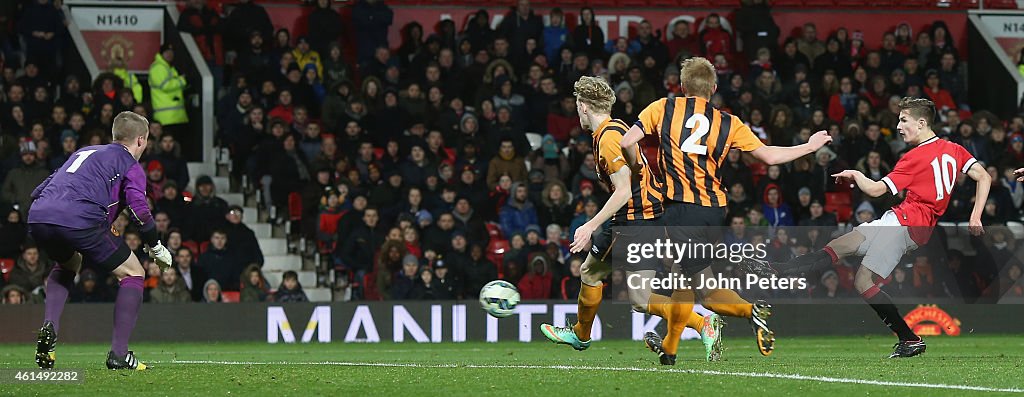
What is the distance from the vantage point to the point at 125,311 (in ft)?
29.9

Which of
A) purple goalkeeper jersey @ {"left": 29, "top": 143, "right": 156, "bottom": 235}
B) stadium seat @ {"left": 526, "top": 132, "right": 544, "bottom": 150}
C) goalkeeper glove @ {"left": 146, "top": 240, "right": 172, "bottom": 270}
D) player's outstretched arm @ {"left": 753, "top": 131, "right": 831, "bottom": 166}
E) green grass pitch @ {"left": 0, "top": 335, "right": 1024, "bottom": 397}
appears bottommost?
green grass pitch @ {"left": 0, "top": 335, "right": 1024, "bottom": 397}

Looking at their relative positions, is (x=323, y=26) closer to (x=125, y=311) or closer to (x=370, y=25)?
(x=370, y=25)

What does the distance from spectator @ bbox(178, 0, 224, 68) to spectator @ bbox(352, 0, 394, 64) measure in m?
1.88

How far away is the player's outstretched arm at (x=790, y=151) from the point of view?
8766 millimetres

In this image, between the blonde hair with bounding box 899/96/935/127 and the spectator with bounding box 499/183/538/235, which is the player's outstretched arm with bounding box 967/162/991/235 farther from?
the spectator with bounding box 499/183/538/235

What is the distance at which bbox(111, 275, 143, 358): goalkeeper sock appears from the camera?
9.12 meters

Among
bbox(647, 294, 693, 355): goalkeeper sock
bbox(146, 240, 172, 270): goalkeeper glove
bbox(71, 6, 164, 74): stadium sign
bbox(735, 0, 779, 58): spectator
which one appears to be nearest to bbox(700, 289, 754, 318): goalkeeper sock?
bbox(647, 294, 693, 355): goalkeeper sock

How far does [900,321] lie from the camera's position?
10836 mm

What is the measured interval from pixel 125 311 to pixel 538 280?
850cm

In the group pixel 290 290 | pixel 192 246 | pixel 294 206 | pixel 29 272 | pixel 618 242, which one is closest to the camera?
pixel 618 242

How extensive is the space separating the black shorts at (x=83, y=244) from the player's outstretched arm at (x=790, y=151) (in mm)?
3834

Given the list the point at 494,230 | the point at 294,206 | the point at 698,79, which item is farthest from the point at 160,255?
the point at 294,206

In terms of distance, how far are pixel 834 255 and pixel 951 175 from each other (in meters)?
1.13

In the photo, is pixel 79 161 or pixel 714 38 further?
pixel 714 38
